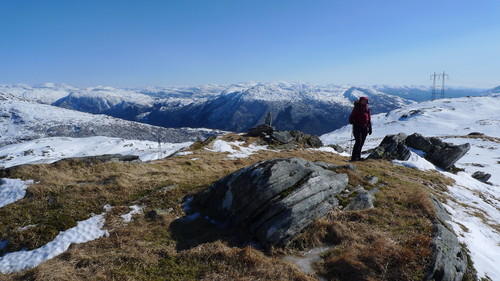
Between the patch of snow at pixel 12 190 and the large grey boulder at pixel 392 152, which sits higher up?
the patch of snow at pixel 12 190

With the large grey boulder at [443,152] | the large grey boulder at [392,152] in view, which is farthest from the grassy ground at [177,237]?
the large grey boulder at [443,152]

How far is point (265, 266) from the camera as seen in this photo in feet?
26.9

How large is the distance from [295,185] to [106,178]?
480 inches

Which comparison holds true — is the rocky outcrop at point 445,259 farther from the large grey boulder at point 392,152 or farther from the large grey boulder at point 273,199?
the large grey boulder at point 392,152

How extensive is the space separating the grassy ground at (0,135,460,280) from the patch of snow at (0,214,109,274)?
36 cm

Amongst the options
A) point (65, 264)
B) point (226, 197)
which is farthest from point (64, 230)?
point (226, 197)

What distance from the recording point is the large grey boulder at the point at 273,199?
10164mm

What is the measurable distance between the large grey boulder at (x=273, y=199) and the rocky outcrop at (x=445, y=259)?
4049 mm

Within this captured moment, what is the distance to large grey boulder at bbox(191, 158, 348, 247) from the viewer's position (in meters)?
10.2

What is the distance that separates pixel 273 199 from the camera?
1095 cm

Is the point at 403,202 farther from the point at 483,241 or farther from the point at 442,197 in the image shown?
the point at 442,197

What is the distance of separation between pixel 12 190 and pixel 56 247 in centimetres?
725

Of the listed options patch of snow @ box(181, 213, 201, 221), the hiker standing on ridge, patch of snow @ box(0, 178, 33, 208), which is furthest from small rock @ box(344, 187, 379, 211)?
patch of snow @ box(0, 178, 33, 208)

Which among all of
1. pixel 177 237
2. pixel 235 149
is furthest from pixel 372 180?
pixel 235 149
